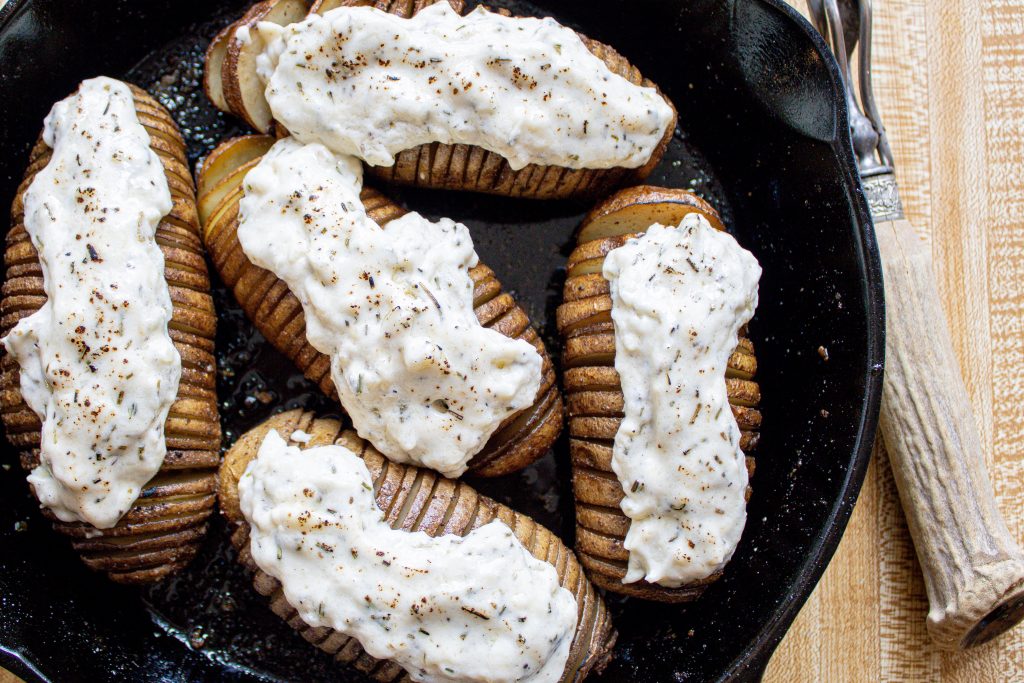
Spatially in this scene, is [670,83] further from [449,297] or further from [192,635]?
[192,635]

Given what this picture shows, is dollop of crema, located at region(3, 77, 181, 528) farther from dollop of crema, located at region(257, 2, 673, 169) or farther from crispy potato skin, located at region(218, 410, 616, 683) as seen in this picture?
dollop of crema, located at region(257, 2, 673, 169)

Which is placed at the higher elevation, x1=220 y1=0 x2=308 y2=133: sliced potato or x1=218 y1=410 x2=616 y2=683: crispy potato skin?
x1=220 y1=0 x2=308 y2=133: sliced potato

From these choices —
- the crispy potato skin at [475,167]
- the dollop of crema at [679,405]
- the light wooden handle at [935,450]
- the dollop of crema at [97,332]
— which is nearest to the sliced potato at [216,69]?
the crispy potato skin at [475,167]

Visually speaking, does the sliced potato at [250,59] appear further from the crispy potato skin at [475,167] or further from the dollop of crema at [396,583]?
the dollop of crema at [396,583]

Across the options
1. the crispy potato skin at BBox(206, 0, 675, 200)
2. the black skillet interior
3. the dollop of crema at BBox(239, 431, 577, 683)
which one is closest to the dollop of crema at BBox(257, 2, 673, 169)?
the crispy potato skin at BBox(206, 0, 675, 200)

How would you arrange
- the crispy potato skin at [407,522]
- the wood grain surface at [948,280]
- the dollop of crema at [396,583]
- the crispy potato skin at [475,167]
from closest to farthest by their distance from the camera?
the dollop of crema at [396,583] → the crispy potato skin at [407,522] → the crispy potato skin at [475,167] → the wood grain surface at [948,280]

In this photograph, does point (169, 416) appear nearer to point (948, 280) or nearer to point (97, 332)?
point (97, 332)

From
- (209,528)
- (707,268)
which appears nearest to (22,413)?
(209,528)
